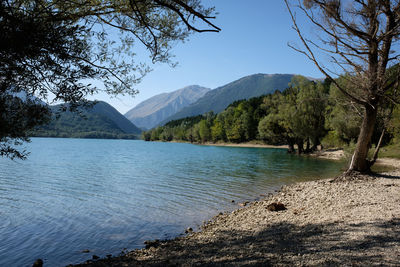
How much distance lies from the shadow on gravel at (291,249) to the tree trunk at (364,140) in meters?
9.78

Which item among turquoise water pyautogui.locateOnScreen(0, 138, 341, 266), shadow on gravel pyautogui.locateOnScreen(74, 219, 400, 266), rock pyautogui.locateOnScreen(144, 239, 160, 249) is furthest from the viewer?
turquoise water pyautogui.locateOnScreen(0, 138, 341, 266)

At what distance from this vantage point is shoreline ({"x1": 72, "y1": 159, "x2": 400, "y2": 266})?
18.1ft

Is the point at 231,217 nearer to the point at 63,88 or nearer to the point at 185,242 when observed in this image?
the point at 185,242

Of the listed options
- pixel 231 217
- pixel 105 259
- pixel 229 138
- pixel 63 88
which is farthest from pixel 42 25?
pixel 229 138

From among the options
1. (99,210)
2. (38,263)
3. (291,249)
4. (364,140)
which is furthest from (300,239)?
(364,140)

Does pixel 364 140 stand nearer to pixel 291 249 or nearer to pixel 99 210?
pixel 291 249

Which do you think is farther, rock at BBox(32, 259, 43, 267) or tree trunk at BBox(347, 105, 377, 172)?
tree trunk at BBox(347, 105, 377, 172)

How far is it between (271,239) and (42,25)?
7.89 m

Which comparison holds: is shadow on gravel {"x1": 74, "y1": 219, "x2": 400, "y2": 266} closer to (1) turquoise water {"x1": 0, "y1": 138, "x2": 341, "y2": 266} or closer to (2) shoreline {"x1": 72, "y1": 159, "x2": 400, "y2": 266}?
(2) shoreline {"x1": 72, "y1": 159, "x2": 400, "y2": 266}

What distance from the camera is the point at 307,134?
5512 cm

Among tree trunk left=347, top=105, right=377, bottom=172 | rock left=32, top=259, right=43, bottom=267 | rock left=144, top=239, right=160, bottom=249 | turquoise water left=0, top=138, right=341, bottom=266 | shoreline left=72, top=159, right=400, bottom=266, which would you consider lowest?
turquoise water left=0, top=138, right=341, bottom=266

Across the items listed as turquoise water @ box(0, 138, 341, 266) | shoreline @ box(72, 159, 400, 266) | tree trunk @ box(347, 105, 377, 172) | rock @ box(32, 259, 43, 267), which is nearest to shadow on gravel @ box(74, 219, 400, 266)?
shoreline @ box(72, 159, 400, 266)

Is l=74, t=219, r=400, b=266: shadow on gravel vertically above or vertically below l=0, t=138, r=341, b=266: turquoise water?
above

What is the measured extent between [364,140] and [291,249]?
12.5m
